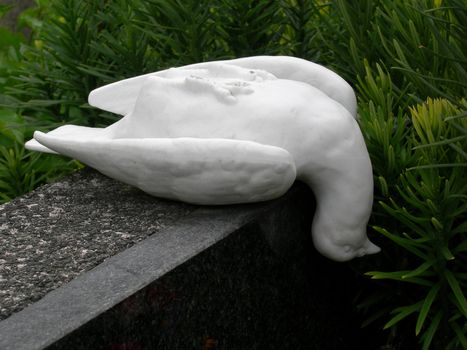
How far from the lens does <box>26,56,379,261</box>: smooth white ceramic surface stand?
79.1 inches

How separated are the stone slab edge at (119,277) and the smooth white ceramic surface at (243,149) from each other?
55 mm

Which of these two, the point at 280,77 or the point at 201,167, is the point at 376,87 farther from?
the point at 201,167

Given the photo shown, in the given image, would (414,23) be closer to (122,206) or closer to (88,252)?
(122,206)

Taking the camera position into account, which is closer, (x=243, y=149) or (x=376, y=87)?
(x=243, y=149)

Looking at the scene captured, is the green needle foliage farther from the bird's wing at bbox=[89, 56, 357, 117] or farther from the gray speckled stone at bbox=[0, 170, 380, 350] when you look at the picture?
the gray speckled stone at bbox=[0, 170, 380, 350]

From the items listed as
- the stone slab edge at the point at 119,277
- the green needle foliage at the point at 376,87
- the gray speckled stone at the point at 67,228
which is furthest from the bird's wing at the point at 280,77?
the stone slab edge at the point at 119,277

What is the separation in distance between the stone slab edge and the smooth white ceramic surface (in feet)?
0.18

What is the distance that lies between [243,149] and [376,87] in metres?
0.45

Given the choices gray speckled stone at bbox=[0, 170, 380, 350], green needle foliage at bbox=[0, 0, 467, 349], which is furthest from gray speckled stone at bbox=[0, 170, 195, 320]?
green needle foliage at bbox=[0, 0, 467, 349]

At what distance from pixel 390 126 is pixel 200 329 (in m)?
0.63

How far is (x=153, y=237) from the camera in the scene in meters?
2.00

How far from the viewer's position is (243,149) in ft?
6.50

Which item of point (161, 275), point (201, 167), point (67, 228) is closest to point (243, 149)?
point (201, 167)

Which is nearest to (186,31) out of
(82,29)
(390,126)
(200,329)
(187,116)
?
(82,29)
